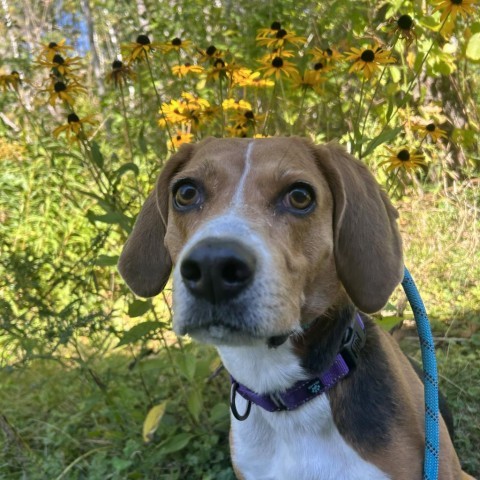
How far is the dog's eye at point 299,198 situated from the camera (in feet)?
6.51

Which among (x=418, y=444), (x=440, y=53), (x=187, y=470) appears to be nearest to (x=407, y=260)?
(x=440, y=53)

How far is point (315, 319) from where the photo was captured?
208cm

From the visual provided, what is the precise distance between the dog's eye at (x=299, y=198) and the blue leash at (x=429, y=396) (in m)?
0.70

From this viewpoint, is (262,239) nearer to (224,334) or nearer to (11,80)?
(224,334)

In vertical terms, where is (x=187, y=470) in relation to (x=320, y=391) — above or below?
below

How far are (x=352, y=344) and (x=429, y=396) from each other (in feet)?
1.13

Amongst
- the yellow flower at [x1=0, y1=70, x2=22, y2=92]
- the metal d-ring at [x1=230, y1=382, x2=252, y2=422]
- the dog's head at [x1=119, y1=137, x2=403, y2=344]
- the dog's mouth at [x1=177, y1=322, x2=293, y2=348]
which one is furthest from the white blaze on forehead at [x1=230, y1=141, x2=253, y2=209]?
the yellow flower at [x1=0, y1=70, x2=22, y2=92]

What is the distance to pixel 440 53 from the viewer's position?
14.6ft

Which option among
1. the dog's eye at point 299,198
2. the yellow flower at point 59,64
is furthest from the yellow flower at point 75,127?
the dog's eye at point 299,198

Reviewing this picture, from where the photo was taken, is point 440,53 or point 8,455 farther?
point 440,53

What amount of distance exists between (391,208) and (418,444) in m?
0.87

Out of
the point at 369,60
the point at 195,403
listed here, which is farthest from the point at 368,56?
the point at 195,403

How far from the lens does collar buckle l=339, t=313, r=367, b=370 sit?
7.00ft

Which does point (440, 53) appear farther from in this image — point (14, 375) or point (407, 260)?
point (14, 375)
